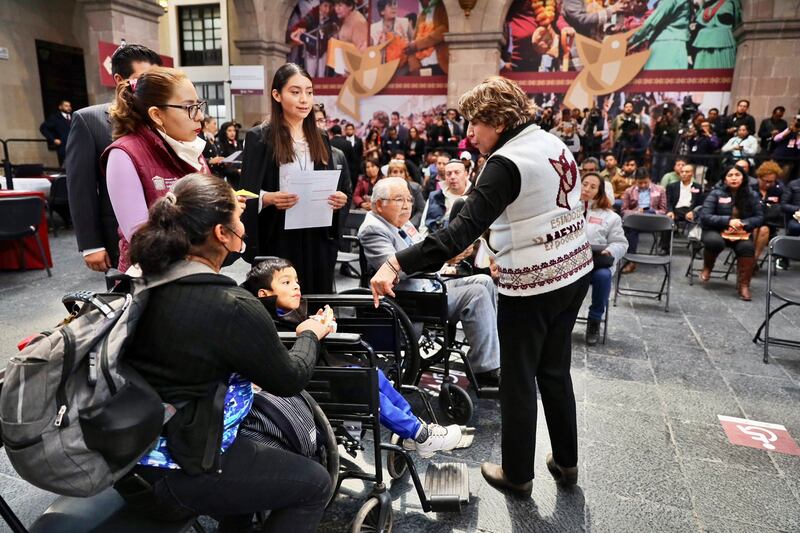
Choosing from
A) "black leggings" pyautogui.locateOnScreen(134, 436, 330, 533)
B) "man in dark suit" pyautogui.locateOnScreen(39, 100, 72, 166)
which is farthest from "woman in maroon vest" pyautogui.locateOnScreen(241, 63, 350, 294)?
"man in dark suit" pyautogui.locateOnScreen(39, 100, 72, 166)

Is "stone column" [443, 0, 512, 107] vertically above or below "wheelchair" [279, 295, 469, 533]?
above

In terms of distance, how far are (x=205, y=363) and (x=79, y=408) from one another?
0.89 ft

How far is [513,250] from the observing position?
6.61 ft

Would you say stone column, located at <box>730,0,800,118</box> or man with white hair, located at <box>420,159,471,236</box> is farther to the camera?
stone column, located at <box>730,0,800,118</box>

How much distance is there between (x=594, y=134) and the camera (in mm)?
11086

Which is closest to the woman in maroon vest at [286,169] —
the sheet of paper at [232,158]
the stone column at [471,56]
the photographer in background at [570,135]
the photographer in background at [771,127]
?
the sheet of paper at [232,158]

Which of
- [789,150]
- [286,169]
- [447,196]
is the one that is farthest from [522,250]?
[789,150]

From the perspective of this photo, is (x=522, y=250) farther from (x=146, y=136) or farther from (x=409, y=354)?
(x=146, y=136)

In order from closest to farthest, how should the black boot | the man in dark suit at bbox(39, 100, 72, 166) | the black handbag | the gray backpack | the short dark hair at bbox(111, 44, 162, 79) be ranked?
1. the gray backpack
2. the short dark hair at bbox(111, 44, 162, 79)
3. the black boot
4. the black handbag
5. the man in dark suit at bbox(39, 100, 72, 166)

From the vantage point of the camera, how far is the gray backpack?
1.10 m

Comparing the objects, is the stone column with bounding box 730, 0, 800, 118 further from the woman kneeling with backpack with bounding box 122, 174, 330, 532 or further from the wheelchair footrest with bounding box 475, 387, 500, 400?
the woman kneeling with backpack with bounding box 122, 174, 330, 532

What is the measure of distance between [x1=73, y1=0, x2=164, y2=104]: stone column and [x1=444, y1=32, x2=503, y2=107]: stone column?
21.0 feet

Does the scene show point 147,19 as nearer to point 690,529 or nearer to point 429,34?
point 429,34

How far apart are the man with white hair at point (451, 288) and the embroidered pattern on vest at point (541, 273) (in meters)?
0.98
